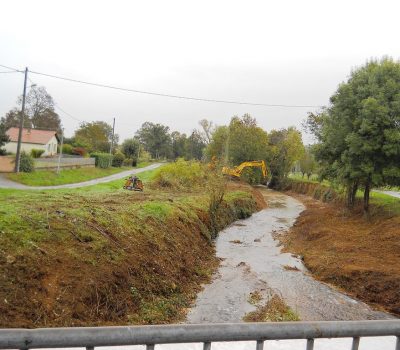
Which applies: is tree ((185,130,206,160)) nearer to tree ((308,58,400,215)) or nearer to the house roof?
the house roof

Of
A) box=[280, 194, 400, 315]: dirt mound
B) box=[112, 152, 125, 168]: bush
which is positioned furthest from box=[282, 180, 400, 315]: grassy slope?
box=[112, 152, 125, 168]: bush

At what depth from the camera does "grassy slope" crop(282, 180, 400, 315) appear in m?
12.4

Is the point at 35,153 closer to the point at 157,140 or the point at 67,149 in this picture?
the point at 67,149

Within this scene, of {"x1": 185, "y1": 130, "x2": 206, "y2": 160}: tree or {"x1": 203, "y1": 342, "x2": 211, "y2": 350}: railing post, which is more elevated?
{"x1": 185, "y1": 130, "x2": 206, "y2": 160}: tree

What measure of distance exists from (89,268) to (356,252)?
11357mm

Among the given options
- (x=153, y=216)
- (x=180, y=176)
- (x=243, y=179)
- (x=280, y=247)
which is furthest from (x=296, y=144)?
(x=153, y=216)

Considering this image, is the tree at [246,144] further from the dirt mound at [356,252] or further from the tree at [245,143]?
the dirt mound at [356,252]

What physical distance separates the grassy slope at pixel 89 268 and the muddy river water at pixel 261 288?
688 millimetres

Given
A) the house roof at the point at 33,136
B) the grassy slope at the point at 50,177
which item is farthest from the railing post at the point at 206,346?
the house roof at the point at 33,136

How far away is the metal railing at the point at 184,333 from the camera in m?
2.22

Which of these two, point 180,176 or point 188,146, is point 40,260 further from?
point 188,146

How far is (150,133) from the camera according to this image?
11656cm

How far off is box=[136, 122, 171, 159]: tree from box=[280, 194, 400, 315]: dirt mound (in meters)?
94.1

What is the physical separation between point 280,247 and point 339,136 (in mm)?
7519
